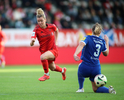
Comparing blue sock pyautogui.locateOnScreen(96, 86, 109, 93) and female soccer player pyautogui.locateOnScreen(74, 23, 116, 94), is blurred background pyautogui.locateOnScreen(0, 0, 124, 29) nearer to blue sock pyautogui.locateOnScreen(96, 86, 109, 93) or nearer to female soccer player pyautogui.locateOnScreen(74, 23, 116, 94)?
female soccer player pyautogui.locateOnScreen(74, 23, 116, 94)

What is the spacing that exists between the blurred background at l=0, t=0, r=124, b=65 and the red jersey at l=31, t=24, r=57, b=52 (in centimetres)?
1052

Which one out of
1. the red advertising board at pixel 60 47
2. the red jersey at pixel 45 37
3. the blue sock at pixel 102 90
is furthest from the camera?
the red advertising board at pixel 60 47

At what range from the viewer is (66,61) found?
19.1m

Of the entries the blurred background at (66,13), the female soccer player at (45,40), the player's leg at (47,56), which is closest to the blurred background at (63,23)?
the blurred background at (66,13)

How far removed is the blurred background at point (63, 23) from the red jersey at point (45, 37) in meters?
10.5

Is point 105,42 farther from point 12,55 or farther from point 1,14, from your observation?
point 1,14

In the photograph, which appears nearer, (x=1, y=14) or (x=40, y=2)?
(x=1, y=14)

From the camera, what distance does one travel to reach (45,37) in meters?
7.69

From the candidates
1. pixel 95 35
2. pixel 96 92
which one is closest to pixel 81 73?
pixel 96 92

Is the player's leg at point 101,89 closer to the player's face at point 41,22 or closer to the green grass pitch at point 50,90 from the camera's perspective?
the green grass pitch at point 50,90

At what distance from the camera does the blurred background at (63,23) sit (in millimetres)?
18219

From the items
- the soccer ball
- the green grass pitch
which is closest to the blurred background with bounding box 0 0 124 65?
the green grass pitch

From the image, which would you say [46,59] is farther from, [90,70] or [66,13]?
[66,13]

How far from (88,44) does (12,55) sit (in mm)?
12585
